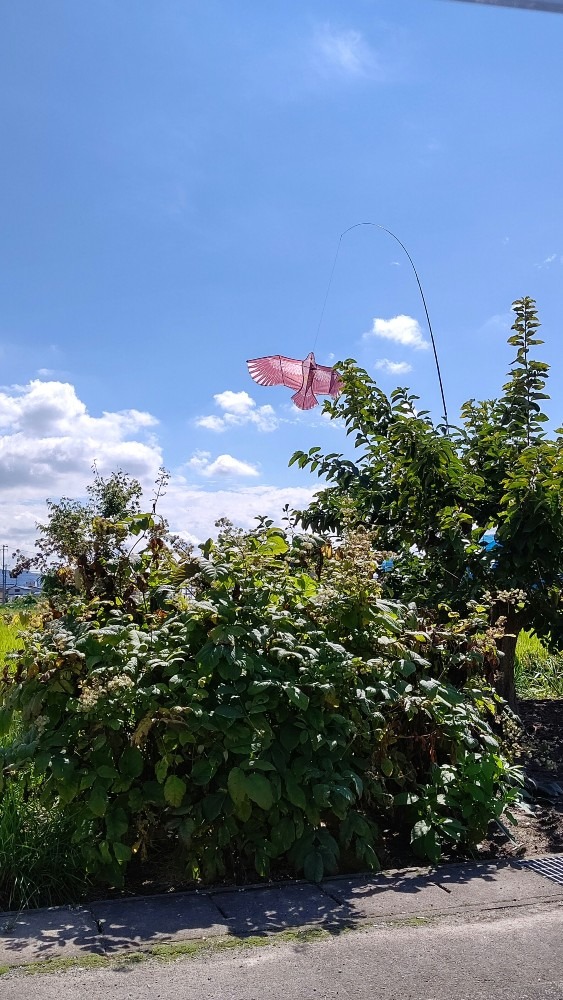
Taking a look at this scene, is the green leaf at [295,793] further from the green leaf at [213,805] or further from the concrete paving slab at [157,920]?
the concrete paving slab at [157,920]

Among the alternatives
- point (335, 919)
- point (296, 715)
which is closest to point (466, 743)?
point (296, 715)

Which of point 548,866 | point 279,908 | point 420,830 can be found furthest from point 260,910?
point 548,866

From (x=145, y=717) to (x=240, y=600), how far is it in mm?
684

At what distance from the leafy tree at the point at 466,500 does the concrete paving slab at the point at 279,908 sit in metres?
2.33

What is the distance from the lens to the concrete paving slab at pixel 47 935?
271 cm

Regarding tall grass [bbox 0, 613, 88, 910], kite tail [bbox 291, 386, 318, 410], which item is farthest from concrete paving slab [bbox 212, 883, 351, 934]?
kite tail [bbox 291, 386, 318, 410]

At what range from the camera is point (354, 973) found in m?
2.60

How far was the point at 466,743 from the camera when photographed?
12.9ft

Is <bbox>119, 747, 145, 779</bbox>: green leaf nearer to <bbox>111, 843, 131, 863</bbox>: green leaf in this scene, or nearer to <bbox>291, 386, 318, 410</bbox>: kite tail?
<bbox>111, 843, 131, 863</bbox>: green leaf

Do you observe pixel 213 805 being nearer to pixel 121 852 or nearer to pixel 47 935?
pixel 121 852

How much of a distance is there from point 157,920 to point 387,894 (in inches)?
35.9

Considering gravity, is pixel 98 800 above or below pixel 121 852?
above

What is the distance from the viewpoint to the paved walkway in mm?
2818

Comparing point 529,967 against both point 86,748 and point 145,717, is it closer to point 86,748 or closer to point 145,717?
point 145,717
